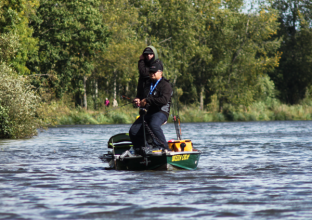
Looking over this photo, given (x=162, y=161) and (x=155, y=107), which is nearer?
(x=162, y=161)

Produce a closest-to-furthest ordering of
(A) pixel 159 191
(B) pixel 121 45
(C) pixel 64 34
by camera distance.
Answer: (A) pixel 159 191 → (C) pixel 64 34 → (B) pixel 121 45

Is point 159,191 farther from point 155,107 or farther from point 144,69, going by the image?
point 144,69

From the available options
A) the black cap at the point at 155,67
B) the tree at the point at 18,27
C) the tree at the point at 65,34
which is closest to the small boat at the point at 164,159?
the black cap at the point at 155,67

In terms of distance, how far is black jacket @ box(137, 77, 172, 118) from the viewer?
37.8 feet

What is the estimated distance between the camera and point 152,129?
38.1 ft

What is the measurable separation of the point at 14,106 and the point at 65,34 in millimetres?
20940

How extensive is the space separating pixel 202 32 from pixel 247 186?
58.2m

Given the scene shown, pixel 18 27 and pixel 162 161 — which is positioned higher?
pixel 18 27

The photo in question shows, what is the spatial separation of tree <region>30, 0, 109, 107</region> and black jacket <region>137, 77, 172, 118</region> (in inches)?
1302

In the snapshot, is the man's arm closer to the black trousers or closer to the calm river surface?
the black trousers

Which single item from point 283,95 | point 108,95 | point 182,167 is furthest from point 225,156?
point 283,95

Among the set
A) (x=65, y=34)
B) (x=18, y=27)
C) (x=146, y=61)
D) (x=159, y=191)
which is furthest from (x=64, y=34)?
(x=159, y=191)

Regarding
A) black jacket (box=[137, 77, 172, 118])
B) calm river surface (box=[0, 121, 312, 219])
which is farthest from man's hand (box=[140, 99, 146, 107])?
calm river surface (box=[0, 121, 312, 219])

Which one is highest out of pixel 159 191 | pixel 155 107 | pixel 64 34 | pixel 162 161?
pixel 64 34
